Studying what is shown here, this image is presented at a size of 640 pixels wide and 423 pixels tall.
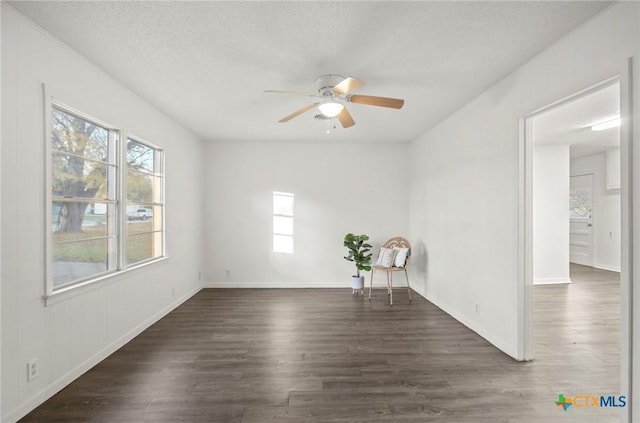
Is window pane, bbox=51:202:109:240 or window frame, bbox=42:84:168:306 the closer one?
window frame, bbox=42:84:168:306

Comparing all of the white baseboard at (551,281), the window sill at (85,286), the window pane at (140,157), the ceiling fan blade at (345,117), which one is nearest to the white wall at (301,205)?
the window pane at (140,157)

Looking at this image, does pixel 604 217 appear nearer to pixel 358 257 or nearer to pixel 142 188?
pixel 358 257

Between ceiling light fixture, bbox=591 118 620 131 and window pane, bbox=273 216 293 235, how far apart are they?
5056 mm

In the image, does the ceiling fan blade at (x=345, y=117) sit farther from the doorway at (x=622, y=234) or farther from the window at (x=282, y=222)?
the window at (x=282, y=222)

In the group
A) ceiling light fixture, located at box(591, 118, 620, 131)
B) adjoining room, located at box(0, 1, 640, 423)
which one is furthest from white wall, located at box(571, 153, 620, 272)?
ceiling light fixture, located at box(591, 118, 620, 131)

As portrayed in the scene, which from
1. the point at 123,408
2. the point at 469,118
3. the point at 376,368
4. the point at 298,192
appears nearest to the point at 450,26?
the point at 469,118

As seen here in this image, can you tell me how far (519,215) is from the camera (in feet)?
9.07

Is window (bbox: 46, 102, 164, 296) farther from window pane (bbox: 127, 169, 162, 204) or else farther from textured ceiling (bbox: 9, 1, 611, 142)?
textured ceiling (bbox: 9, 1, 611, 142)

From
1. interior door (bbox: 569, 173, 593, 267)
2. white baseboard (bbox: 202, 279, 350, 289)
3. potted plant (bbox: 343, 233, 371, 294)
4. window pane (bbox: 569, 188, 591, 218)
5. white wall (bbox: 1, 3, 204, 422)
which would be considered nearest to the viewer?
white wall (bbox: 1, 3, 204, 422)

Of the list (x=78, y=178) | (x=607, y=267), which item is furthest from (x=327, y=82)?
(x=607, y=267)

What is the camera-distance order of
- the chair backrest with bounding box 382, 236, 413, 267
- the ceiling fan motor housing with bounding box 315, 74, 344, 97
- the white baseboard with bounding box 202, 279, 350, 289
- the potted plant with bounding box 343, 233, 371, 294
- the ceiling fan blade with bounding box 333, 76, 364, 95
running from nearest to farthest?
the ceiling fan blade with bounding box 333, 76, 364, 95
the ceiling fan motor housing with bounding box 315, 74, 344, 97
the potted plant with bounding box 343, 233, 371, 294
the chair backrest with bounding box 382, 236, 413, 267
the white baseboard with bounding box 202, 279, 350, 289

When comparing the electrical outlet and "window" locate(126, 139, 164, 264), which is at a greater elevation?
"window" locate(126, 139, 164, 264)

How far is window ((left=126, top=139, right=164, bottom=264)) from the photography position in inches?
134

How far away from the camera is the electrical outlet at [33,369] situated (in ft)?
6.67
